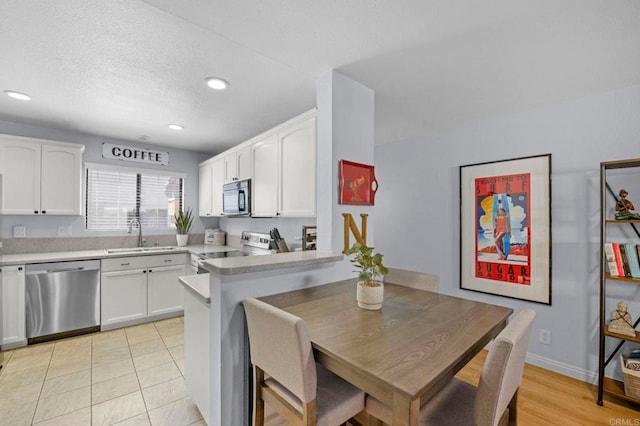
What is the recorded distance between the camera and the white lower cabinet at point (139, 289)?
3.23 meters

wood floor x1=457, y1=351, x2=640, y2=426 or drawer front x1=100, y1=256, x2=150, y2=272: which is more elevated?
drawer front x1=100, y1=256, x2=150, y2=272

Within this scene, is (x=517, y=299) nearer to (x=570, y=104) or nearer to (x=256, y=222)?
(x=570, y=104)

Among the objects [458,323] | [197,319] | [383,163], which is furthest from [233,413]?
[383,163]

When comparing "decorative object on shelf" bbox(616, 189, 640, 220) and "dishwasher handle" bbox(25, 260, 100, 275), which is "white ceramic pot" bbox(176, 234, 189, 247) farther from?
"decorative object on shelf" bbox(616, 189, 640, 220)

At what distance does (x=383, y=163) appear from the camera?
391cm

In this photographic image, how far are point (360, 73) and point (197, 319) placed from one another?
2.00 meters

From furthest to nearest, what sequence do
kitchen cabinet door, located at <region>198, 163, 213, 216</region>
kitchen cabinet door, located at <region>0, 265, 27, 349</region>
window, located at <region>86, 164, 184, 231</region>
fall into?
kitchen cabinet door, located at <region>198, 163, 213, 216</region> → window, located at <region>86, 164, 184, 231</region> → kitchen cabinet door, located at <region>0, 265, 27, 349</region>

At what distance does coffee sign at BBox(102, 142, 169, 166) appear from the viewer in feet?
12.3

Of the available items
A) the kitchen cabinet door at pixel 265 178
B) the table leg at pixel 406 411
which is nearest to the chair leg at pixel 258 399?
the table leg at pixel 406 411

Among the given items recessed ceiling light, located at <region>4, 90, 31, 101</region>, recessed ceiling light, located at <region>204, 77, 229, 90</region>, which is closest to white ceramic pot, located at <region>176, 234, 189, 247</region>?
recessed ceiling light, located at <region>4, 90, 31, 101</region>

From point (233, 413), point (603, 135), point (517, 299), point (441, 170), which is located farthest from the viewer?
point (441, 170)

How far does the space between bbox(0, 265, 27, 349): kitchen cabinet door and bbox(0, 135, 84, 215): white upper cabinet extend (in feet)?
2.35

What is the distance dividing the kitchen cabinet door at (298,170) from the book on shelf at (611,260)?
7.23 ft

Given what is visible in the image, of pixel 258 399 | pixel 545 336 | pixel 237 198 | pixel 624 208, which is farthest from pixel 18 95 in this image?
pixel 545 336
